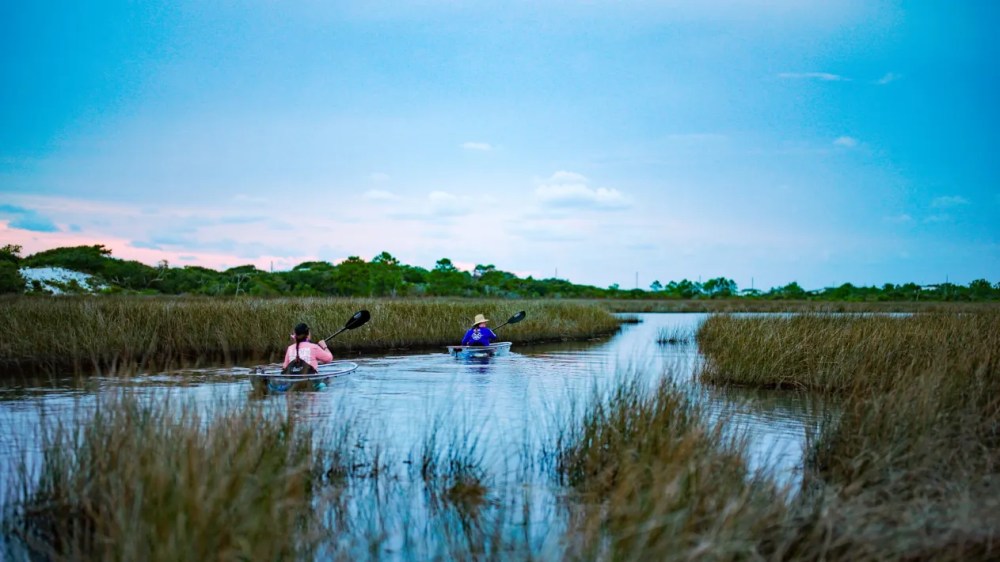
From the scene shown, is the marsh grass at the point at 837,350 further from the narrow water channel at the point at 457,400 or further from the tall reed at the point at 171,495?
the tall reed at the point at 171,495

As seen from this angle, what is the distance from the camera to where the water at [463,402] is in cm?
794

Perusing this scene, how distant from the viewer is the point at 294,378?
40.2 feet

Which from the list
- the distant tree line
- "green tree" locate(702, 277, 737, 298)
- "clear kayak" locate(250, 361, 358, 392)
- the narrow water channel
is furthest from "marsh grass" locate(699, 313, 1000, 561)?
"green tree" locate(702, 277, 737, 298)

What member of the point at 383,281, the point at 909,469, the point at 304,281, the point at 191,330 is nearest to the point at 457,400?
the point at 909,469

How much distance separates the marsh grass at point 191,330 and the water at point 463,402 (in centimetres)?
97

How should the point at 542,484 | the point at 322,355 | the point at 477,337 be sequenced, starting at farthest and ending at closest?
1. the point at 477,337
2. the point at 322,355
3. the point at 542,484

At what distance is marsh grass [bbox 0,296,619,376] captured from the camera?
53.5 feet

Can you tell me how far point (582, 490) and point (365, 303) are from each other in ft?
62.7

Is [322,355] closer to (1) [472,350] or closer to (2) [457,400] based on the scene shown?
(2) [457,400]

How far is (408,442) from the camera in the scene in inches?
360

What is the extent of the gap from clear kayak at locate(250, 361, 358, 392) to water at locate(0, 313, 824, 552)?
0.82 ft

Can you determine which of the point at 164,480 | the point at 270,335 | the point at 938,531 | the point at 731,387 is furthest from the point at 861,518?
the point at 270,335

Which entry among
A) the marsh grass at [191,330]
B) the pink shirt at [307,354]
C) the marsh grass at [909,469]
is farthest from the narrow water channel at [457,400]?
the marsh grass at [191,330]

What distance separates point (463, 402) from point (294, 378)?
15.3 ft
